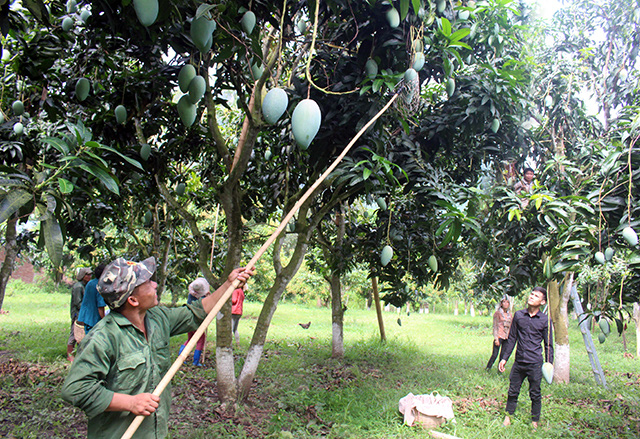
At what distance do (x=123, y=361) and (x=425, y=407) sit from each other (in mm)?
2384

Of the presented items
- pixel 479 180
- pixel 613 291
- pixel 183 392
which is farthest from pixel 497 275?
pixel 183 392

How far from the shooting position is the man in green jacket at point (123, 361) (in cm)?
111

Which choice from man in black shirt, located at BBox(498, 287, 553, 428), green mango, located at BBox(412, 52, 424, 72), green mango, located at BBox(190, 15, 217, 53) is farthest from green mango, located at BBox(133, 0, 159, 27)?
man in black shirt, located at BBox(498, 287, 553, 428)

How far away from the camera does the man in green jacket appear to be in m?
1.11

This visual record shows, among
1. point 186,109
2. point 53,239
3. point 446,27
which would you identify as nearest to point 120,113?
point 186,109

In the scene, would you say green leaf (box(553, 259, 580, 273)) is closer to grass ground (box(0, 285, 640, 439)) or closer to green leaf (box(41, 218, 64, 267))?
grass ground (box(0, 285, 640, 439))

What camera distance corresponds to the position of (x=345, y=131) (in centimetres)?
245

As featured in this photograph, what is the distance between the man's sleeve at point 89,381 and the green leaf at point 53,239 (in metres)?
0.26

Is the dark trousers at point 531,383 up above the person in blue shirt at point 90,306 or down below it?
below

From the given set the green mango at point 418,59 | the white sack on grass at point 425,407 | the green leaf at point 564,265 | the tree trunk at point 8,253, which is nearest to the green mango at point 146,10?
the green mango at point 418,59

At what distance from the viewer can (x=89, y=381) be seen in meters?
1.12

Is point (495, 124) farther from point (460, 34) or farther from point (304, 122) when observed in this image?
point (304, 122)

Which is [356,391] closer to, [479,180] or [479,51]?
[479,180]

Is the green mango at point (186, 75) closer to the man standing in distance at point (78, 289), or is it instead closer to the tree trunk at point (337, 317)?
the man standing in distance at point (78, 289)
